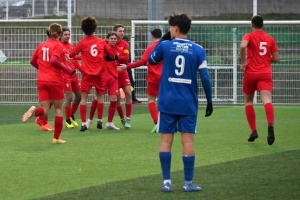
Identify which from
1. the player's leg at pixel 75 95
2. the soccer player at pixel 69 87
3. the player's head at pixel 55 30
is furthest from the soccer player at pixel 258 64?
the player's leg at pixel 75 95

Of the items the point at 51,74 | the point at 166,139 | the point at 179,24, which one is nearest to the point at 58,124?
the point at 51,74

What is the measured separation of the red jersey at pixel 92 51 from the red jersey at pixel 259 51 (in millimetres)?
2939

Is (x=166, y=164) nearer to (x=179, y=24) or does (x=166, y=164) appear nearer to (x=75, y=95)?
(x=179, y=24)

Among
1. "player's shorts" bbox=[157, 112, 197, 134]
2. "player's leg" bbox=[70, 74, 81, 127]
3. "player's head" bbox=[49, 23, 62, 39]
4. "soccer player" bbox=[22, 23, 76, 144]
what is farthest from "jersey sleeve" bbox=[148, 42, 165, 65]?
"player's leg" bbox=[70, 74, 81, 127]

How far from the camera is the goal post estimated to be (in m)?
20.9

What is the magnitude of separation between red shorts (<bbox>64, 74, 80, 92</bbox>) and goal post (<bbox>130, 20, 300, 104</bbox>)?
573 centimetres

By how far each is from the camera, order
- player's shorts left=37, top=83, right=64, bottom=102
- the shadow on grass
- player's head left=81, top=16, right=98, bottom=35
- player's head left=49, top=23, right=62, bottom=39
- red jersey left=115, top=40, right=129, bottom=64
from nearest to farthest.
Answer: the shadow on grass < player's head left=49, top=23, right=62, bottom=39 < player's shorts left=37, top=83, right=64, bottom=102 < player's head left=81, top=16, right=98, bottom=35 < red jersey left=115, top=40, right=129, bottom=64

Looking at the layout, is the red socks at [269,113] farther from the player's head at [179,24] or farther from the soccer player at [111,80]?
the player's head at [179,24]

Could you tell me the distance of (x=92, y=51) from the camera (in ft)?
46.1

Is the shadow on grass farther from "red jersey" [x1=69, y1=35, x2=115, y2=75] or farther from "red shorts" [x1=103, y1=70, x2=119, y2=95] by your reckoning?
"red shorts" [x1=103, y1=70, x2=119, y2=95]

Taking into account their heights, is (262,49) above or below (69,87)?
above

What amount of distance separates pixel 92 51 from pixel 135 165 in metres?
4.78

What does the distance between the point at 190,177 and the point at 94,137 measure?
17.6 ft

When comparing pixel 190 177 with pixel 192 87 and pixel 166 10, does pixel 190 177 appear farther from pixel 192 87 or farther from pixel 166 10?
pixel 166 10
